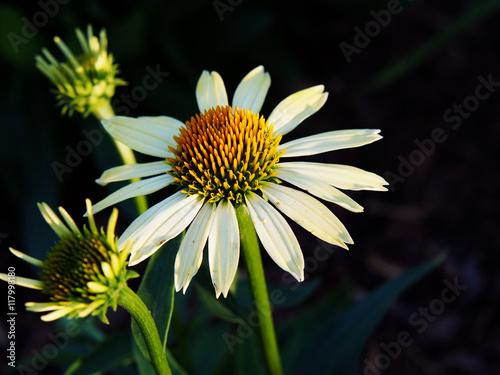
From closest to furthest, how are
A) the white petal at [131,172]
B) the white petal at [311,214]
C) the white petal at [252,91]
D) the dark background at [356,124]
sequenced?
the white petal at [311,214], the white petal at [131,172], the white petal at [252,91], the dark background at [356,124]

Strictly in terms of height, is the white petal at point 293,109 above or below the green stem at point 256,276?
above

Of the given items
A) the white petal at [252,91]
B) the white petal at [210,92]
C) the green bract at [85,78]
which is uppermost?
the green bract at [85,78]

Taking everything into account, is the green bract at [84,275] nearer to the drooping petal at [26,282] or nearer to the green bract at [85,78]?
the drooping petal at [26,282]

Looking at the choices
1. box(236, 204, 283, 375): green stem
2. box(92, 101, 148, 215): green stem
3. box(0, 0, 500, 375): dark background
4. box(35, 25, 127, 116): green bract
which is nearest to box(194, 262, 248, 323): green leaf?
box(236, 204, 283, 375): green stem

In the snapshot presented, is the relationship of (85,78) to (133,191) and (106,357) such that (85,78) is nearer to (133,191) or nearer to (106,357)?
(133,191)

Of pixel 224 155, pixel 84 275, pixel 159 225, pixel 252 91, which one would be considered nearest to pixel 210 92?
pixel 252 91

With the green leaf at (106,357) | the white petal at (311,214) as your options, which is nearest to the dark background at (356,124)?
the green leaf at (106,357)

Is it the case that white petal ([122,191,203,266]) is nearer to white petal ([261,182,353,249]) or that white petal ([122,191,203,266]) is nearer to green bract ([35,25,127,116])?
white petal ([261,182,353,249])
